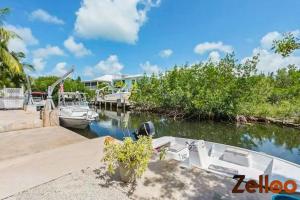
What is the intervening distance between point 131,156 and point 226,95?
14.3 meters

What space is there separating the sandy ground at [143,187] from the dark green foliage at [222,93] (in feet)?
42.7

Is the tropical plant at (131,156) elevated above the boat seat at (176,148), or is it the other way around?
the tropical plant at (131,156)

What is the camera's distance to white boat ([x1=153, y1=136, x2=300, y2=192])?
13.7 feet

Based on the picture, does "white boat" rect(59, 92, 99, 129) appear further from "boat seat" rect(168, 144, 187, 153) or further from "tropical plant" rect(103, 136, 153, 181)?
"tropical plant" rect(103, 136, 153, 181)

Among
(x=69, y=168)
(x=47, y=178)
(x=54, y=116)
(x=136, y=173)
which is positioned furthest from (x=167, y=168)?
(x=54, y=116)

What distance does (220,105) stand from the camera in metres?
15.9

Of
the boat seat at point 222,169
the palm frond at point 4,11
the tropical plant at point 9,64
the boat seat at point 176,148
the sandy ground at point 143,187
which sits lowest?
the boat seat at point 222,169

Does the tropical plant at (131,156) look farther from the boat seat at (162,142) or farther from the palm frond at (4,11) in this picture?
the palm frond at (4,11)

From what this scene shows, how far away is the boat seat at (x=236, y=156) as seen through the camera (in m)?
4.91

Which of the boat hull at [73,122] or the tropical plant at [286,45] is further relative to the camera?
the boat hull at [73,122]

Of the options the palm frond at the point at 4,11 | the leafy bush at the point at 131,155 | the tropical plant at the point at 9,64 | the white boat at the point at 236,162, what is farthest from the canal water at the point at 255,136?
the palm frond at the point at 4,11

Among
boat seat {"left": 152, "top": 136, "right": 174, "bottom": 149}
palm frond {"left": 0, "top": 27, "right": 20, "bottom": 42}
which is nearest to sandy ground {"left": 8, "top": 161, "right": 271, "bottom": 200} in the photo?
boat seat {"left": 152, "top": 136, "right": 174, "bottom": 149}

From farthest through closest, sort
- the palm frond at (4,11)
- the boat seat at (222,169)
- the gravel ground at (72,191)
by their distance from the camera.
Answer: the palm frond at (4,11) < the boat seat at (222,169) < the gravel ground at (72,191)

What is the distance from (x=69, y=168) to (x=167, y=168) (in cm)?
213
